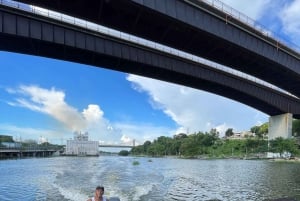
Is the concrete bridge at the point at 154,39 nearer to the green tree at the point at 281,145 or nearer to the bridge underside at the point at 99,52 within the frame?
the bridge underside at the point at 99,52

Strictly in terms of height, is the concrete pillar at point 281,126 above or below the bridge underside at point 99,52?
below

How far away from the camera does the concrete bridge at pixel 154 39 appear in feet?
127

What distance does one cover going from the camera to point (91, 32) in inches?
1993

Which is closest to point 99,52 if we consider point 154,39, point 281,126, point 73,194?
point 154,39

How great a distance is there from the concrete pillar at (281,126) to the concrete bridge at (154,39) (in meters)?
47.6

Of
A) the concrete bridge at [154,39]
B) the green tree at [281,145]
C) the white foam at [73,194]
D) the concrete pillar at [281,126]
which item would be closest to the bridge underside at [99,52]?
the concrete bridge at [154,39]

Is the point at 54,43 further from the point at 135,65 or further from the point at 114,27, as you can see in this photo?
the point at 135,65

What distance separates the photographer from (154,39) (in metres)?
44.6

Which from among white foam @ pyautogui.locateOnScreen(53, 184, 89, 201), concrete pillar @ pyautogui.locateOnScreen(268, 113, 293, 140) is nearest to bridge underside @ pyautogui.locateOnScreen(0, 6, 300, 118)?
white foam @ pyautogui.locateOnScreen(53, 184, 89, 201)

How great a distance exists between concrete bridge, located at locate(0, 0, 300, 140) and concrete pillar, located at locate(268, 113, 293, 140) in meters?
47.6

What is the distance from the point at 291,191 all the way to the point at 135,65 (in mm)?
29257

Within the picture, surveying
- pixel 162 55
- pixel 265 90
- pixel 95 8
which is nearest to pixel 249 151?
pixel 265 90

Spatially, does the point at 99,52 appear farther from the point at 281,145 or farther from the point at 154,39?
the point at 281,145

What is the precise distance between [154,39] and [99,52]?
10.0 metres
